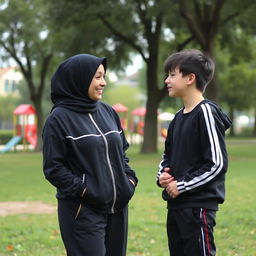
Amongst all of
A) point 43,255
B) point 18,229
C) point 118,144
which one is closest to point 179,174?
point 118,144

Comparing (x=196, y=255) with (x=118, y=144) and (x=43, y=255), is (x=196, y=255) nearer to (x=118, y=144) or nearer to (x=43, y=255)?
(x=118, y=144)

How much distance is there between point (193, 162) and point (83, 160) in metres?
0.73

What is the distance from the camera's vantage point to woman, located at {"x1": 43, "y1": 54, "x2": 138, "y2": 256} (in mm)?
3451

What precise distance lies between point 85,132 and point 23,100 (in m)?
69.4

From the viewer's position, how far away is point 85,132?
3.49 m

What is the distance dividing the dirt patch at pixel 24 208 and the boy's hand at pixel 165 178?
5.35 metres

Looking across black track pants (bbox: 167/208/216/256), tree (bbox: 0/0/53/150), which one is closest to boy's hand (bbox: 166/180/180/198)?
black track pants (bbox: 167/208/216/256)

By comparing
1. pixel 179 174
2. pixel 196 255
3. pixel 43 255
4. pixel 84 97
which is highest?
pixel 84 97

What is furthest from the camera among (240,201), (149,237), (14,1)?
(14,1)

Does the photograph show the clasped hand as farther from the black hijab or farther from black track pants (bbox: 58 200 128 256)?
the black hijab

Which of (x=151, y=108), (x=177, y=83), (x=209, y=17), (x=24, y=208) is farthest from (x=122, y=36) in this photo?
(x=177, y=83)

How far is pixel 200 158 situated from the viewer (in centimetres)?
359

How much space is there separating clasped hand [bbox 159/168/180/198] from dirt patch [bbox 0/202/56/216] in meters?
5.35

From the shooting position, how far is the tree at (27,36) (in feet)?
92.9
